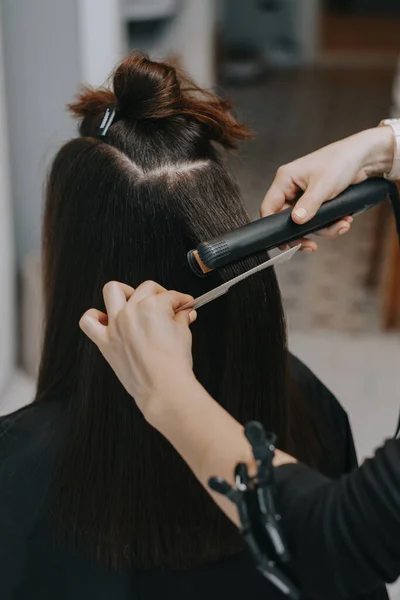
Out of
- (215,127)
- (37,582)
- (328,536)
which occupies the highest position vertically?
(215,127)

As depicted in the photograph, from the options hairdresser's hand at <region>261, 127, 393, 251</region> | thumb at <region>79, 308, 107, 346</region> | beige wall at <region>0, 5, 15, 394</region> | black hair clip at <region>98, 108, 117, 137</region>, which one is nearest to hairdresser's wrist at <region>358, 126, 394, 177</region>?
hairdresser's hand at <region>261, 127, 393, 251</region>

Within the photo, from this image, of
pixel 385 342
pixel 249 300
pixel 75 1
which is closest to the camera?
pixel 249 300

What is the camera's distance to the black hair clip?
92 centimetres

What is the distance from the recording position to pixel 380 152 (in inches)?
37.8

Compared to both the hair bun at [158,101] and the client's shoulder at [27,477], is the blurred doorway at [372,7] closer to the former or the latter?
the hair bun at [158,101]

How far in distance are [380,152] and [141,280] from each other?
31 centimetres

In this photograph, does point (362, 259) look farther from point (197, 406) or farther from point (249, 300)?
point (197, 406)

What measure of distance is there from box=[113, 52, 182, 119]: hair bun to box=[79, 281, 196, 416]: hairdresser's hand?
0.28 m

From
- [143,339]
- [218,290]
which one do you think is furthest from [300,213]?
[143,339]

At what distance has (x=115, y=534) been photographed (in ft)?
3.05

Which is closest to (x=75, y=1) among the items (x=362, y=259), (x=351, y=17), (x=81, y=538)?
(x=81, y=538)

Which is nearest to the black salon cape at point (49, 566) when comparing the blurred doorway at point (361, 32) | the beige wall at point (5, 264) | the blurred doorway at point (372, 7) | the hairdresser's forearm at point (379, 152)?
the hairdresser's forearm at point (379, 152)

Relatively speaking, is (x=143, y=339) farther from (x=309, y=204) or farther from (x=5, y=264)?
(x=5, y=264)

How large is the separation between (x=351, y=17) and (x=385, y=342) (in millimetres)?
5276
